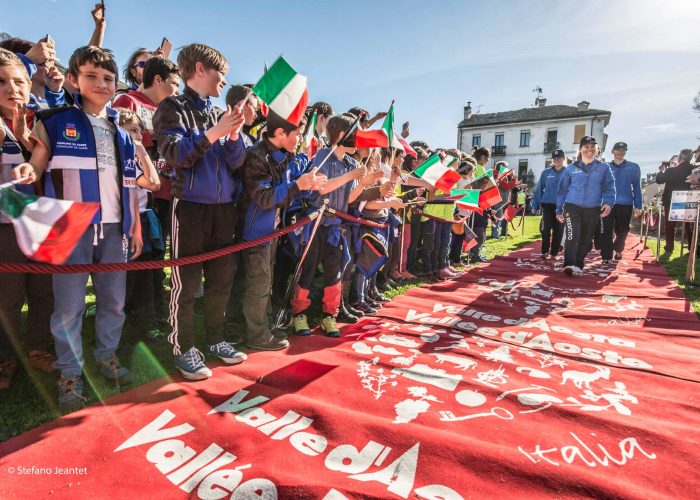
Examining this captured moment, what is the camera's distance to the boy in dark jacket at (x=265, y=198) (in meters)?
3.02

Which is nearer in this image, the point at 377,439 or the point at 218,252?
the point at 377,439

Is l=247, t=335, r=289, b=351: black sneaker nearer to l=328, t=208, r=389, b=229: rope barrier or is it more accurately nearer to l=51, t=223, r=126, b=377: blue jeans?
l=51, t=223, r=126, b=377: blue jeans

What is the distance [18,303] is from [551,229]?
31.1ft

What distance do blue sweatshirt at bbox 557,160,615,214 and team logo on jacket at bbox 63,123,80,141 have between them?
7358 millimetres

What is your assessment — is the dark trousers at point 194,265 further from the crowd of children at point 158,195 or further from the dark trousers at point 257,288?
the dark trousers at point 257,288

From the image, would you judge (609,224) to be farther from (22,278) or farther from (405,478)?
(22,278)

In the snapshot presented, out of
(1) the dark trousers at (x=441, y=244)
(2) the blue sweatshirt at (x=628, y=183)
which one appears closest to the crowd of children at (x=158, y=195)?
(1) the dark trousers at (x=441, y=244)

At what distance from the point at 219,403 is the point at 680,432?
278 centimetres

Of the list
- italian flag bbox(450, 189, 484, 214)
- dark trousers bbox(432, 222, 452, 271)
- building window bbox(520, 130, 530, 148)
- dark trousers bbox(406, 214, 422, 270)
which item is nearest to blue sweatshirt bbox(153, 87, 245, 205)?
italian flag bbox(450, 189, 484, 214)

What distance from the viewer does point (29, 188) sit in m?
2.51

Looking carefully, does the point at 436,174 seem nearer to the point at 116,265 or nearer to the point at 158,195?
the point at 158,195

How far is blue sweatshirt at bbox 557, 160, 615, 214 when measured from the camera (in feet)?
22.7

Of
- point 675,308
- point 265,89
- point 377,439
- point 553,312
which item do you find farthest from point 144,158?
point 675,308
